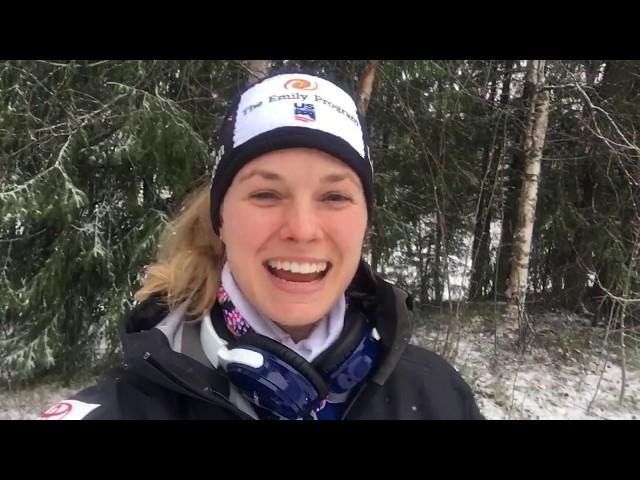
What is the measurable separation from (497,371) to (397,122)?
358 cm

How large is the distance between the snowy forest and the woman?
2.60 m

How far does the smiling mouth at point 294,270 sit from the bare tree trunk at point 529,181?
611cm

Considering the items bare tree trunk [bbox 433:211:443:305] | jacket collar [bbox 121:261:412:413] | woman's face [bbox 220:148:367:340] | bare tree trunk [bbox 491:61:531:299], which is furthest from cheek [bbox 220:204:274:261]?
bare tree trunk [bbox 491:61:531:299]

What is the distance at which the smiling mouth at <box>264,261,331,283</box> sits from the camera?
1355 mm

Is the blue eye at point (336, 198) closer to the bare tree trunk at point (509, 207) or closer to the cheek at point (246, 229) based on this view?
the cheek at point (246, 229)

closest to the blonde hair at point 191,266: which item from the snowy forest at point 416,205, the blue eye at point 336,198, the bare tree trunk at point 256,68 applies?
the blue eye at point 336,198

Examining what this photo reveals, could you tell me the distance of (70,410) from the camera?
1179 mm

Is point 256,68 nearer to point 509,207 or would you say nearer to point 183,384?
point 183,384

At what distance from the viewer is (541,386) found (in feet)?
19.8

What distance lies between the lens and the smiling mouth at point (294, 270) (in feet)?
4.45

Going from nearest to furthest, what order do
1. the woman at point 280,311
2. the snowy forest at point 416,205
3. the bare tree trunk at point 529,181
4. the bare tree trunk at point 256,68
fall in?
the woman at point 280,311
the bare tree trunk at point 256,68
the snowy forest at point 416,205
the bare tree trunk at point 529,181

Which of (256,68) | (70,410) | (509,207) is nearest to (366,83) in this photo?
(256,68)

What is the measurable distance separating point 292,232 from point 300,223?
3 cm
